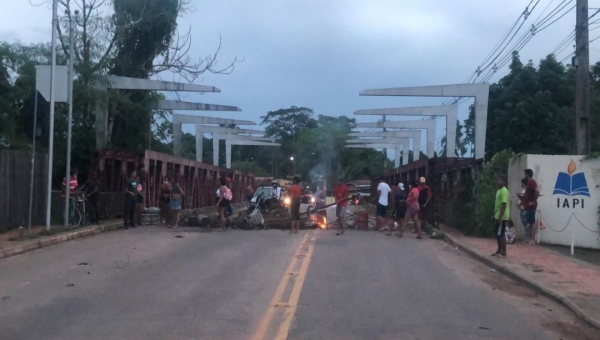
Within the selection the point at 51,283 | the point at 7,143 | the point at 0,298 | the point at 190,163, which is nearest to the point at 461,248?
the point at 51,283

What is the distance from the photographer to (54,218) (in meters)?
23.9

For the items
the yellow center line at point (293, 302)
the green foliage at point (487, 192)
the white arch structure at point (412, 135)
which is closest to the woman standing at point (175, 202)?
the yellow center line at point (293, 302)

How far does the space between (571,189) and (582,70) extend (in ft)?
11.3

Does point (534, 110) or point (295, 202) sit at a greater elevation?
point (534, 110)

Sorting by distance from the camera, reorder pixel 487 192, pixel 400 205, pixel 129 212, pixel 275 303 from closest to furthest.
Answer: pixel 275 303 < pixel 487 192 < pixel 400 205 < pixel 129 212

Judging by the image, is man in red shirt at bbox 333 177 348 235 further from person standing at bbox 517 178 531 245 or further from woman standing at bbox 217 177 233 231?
person standing at bbox 517 178 531 245

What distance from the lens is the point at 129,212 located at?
2334 cm

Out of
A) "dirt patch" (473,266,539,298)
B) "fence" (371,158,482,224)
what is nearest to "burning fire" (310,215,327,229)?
"fence" (371,158,482,224)

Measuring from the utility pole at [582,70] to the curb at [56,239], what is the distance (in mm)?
14362

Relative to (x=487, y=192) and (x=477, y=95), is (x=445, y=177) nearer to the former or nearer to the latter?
(x=477, y=95)

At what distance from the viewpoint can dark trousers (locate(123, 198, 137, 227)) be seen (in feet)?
75.6

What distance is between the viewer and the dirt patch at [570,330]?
884cm

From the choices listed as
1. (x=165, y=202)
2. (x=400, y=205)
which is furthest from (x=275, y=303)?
(x=165, y=202)

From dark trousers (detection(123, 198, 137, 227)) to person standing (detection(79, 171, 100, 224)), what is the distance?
40.0 inches
